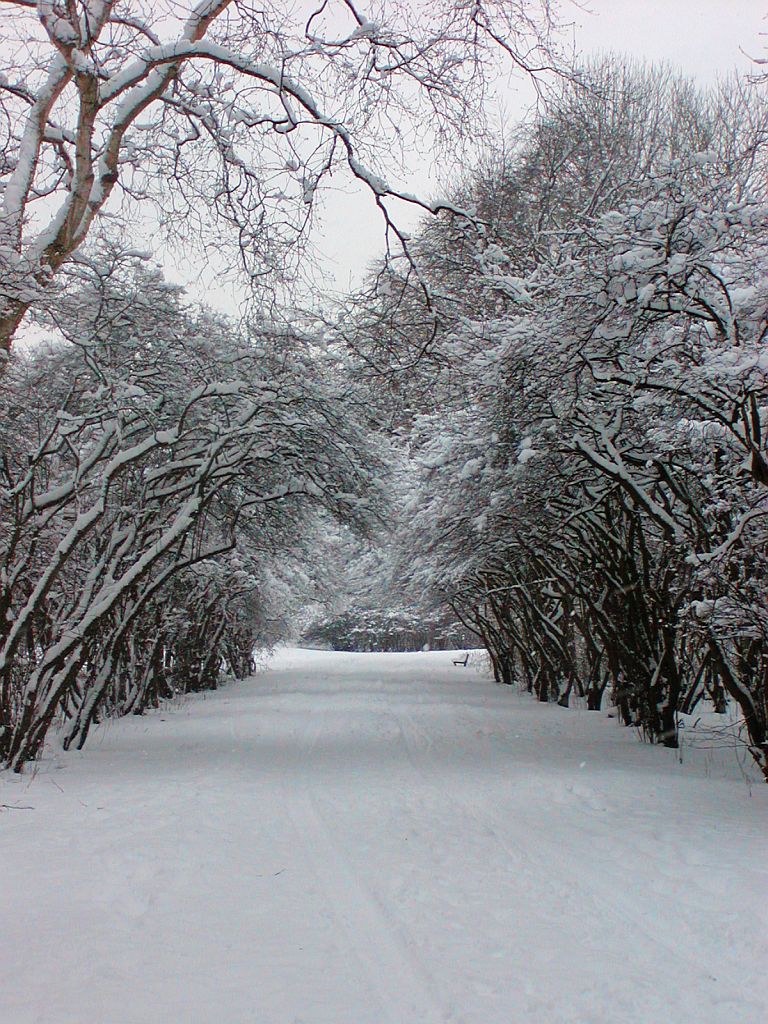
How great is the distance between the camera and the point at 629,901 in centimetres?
496

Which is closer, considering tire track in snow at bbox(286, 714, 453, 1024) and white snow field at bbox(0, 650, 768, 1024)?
tire track in snow at bbox(286, 714, 453, 1024)

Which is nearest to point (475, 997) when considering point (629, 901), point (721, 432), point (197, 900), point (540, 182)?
point (629, 901)

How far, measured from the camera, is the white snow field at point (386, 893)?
12.0 ft

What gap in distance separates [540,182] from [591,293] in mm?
8215

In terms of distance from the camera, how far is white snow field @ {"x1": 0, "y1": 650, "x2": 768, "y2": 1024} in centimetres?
365

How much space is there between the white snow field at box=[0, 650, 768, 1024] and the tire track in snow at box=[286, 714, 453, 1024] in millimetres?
15

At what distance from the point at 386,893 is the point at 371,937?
2.52 ft

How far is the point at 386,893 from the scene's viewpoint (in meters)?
5.14

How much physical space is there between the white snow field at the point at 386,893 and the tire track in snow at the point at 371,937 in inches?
0.6

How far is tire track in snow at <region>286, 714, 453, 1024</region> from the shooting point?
355 centimetres

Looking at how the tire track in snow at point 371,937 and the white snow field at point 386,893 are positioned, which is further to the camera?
the white snow field at point 386,893

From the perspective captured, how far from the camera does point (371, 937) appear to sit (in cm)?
439

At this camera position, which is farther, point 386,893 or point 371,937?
point 386,893

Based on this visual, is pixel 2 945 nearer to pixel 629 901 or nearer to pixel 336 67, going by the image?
pixel 629 901
